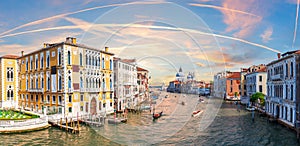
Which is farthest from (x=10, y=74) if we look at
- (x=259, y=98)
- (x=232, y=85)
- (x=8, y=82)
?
(x=232, y=85)

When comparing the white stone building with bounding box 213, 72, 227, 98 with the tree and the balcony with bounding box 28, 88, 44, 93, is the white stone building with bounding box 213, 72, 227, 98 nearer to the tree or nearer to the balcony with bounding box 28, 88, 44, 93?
the tree

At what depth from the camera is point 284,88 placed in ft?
40.9

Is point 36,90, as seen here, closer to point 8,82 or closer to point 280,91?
point 8,82

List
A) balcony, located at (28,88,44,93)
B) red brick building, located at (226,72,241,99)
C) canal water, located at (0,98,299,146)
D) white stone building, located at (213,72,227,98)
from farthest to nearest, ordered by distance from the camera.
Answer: white stone building, located at (213,72,227,98)
red brick building, located at (226,72,241,99)
balcony, located at (28,88,44,93)
canal water, located at (0,98,299,146)

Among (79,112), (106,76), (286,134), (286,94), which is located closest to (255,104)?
(286,94)

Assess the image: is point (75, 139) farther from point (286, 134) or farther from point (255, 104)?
point (255, 104)

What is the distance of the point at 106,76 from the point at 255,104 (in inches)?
551

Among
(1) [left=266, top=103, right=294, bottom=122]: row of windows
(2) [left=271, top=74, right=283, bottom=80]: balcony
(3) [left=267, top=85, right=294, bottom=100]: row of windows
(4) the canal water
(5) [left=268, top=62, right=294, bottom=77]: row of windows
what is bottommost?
(4) the canal water

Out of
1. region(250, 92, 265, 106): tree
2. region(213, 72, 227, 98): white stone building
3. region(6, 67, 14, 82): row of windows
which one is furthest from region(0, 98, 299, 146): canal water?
region(213, 72, 227, 98): white stone building

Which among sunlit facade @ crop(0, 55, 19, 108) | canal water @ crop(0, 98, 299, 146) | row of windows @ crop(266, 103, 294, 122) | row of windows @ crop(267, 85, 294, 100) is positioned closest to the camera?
canal water @ crop(0, 98, 299, 146)

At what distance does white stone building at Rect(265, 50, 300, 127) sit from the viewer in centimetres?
1085

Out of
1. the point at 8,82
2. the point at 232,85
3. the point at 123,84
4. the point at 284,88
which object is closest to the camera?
the point at 284,88

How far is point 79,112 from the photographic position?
13.0 metres

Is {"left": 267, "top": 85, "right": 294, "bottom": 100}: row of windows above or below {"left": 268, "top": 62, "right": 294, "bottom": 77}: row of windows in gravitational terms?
below
